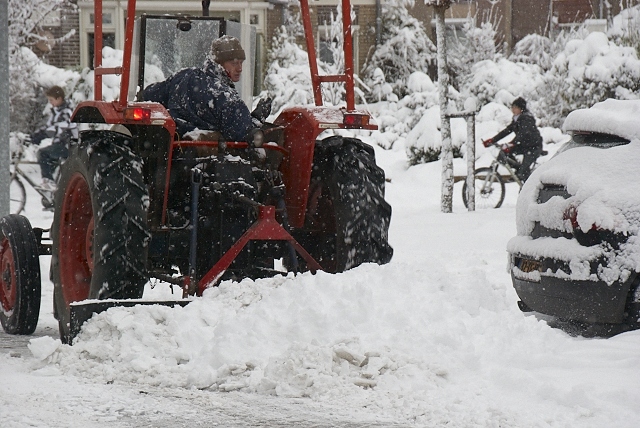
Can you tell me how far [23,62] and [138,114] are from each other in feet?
50.9

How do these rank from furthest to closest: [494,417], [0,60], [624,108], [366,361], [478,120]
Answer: [478,120], [0,60], [624,108], [366,361], [494,417]

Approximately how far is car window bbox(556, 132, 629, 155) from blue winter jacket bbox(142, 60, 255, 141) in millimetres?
2311

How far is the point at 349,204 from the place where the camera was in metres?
6.63

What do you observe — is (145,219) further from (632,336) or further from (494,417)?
(632,336)

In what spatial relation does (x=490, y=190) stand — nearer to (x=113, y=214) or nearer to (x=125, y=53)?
(x=125, y=53)

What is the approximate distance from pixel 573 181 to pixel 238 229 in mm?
2112

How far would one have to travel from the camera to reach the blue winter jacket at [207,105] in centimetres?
646

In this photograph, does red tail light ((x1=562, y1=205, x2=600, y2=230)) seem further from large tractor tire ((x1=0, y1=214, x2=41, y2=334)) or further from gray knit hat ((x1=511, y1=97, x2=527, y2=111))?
gray knit hat ((x1=511, y1=97, x2=527, y2=111))

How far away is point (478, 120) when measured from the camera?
2303 cm

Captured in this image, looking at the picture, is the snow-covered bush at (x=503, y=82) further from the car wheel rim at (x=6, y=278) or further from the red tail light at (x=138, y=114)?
the red tail light at (x=138, y=114)

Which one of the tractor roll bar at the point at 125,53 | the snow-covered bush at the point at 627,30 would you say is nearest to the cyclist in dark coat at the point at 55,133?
the tractor roll bar at the point at 125,53

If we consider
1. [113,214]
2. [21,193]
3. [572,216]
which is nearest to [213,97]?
[113,214]

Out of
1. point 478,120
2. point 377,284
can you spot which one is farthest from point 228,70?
point 478,120

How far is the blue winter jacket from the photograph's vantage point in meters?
6.46
